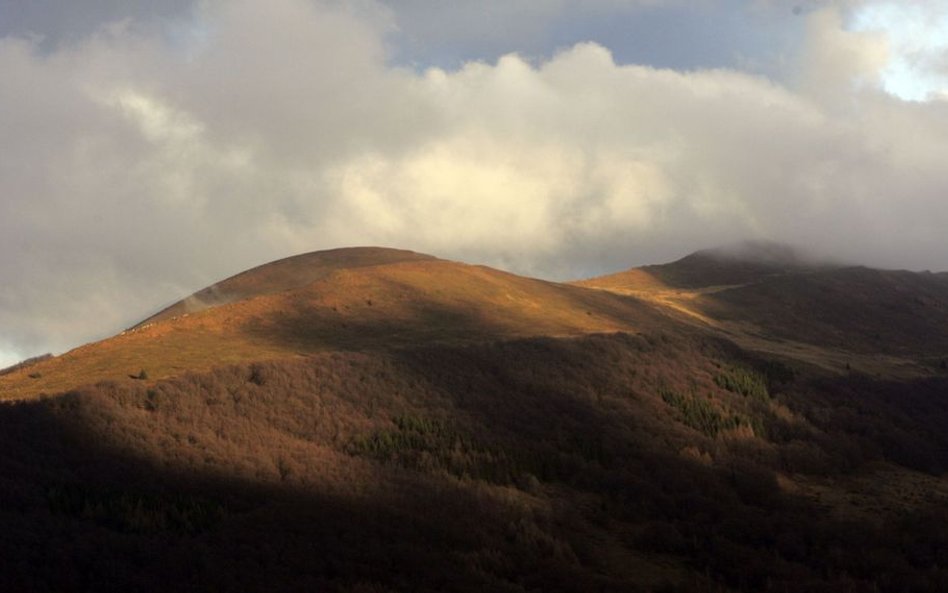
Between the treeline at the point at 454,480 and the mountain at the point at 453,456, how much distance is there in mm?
78

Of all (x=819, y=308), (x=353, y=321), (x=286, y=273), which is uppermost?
(x=286, y=273)

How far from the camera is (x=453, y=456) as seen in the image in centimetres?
2167

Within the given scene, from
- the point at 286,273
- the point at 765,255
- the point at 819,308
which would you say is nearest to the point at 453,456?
the point at 286,273

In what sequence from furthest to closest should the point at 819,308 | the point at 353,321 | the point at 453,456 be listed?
1. the point at 819,308
2. the point at 353,321
3. the point at 453,456

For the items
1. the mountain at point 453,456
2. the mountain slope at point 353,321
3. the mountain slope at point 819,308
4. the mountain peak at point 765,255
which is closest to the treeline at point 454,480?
the mountain at point 453,456

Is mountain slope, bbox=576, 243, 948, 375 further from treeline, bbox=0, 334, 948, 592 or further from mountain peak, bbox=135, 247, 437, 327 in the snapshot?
mountain peak, bbox=135, 247, 437, 327

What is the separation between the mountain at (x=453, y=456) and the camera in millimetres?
13922

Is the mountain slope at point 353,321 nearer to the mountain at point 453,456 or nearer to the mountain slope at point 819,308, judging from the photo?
the mountain at point 453,456

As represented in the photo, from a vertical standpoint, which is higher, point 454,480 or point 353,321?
point 353,321

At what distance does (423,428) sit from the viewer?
2338 cm

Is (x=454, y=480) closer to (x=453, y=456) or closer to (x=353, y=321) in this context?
(x=453, y=456)

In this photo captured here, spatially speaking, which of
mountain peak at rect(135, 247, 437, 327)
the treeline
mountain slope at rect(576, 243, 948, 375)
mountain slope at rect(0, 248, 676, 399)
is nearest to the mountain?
the treeline

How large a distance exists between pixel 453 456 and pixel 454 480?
1.80 m

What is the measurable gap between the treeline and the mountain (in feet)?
0.26
